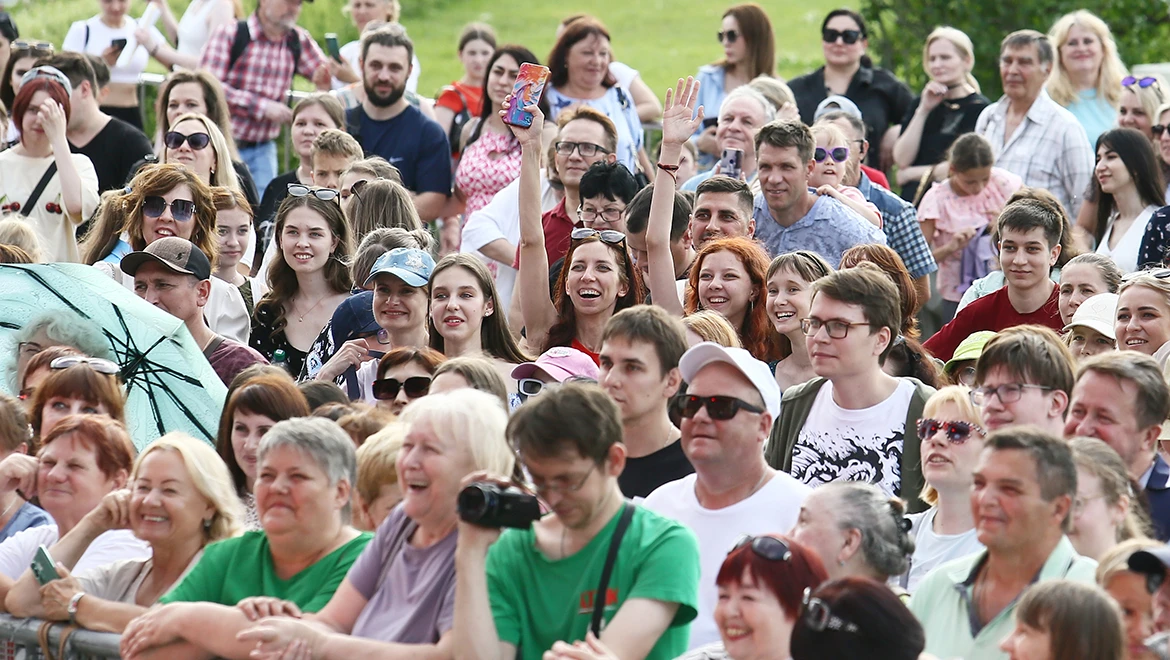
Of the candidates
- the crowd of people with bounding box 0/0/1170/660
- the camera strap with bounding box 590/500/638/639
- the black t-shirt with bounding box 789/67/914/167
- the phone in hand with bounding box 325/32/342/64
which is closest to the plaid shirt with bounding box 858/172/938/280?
the crowd of people with bounding box 0/0/1170/660

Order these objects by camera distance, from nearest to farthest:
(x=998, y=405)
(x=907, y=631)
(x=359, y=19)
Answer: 1. (x=907, y=631)
2. (x=998, y=405)
3. (x=359, y=19)

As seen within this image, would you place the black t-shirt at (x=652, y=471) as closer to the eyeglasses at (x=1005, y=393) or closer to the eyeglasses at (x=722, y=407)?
the eyeglasses at (x=722, y=407)

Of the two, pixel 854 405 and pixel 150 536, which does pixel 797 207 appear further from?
pixel 150 536

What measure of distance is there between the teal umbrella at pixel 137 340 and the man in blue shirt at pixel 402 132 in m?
3.87

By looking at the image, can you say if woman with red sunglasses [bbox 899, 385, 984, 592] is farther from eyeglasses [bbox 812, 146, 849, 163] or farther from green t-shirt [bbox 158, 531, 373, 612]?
eyeglasses [bbox 812, 146, 849, 163]

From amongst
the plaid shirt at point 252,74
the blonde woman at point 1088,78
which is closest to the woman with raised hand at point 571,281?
the plaid shirt at point 252,74

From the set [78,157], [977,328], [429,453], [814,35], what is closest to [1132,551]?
[429,453]

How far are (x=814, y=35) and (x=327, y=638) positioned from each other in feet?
59.6

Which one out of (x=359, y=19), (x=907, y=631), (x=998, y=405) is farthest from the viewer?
(x=359, y=19)

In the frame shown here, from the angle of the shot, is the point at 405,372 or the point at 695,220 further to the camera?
the point at 695,220

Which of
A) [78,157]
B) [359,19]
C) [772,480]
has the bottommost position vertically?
[772,480]

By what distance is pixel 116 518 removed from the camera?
4992 millimetres

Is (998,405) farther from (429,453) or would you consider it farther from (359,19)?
(359,19)

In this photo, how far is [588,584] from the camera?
4113mm
